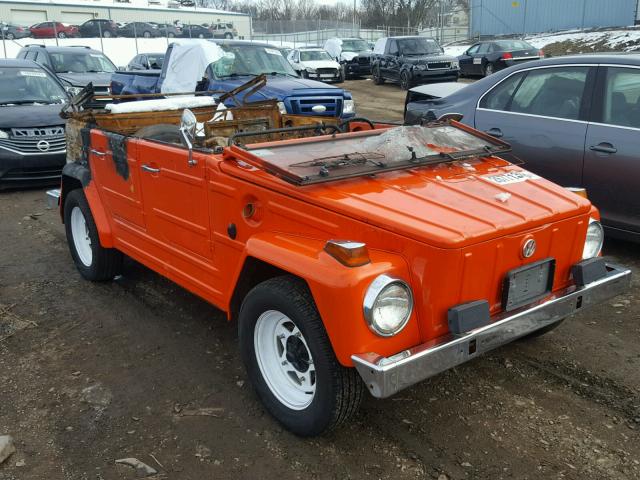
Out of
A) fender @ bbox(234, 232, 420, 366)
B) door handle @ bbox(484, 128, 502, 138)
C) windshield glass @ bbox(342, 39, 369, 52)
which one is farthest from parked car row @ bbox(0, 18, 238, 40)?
fender @ bbox(234, 232, 420, 366)

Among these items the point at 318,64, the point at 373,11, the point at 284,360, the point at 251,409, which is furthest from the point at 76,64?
the point at 373,11

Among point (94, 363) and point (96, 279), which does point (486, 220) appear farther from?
point (96, 279)

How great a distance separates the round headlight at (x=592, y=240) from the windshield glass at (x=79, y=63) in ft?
47.9

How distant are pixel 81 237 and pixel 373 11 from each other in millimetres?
55048

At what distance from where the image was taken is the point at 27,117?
862cm

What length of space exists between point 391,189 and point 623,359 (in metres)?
1.89

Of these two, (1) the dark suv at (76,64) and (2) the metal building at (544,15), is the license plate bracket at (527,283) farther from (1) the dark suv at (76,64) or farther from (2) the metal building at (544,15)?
(2) the metal building at (544,15)

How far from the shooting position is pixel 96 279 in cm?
520

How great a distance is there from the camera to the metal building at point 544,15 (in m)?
31.2

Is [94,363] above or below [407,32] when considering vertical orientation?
below

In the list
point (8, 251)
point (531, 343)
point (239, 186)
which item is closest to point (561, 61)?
point (531, 343)

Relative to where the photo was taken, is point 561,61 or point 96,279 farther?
point 561,61

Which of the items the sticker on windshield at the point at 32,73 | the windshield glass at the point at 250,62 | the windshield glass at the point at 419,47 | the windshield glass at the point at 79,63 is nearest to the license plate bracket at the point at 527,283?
the windshield glass at the point at 250,62

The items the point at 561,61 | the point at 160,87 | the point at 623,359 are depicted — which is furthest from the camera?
the point at 160,87
